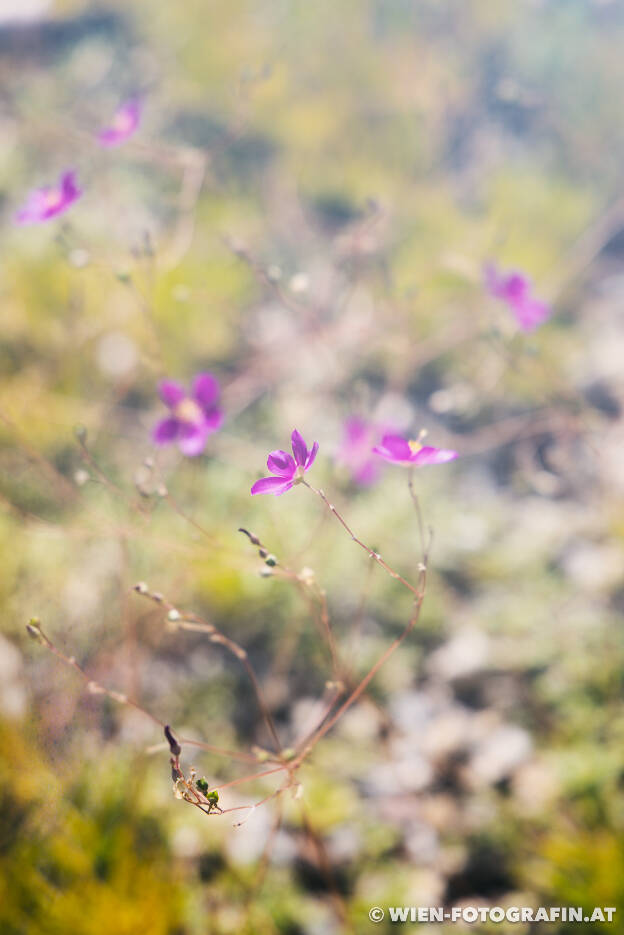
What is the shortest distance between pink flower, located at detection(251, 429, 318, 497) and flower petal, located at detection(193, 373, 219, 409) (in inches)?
20.5

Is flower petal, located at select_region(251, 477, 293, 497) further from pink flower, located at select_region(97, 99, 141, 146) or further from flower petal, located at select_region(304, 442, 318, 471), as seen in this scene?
pink flower, located at select_region(97, 99, 141, 146)

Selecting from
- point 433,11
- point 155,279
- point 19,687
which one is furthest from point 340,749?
point 433,11

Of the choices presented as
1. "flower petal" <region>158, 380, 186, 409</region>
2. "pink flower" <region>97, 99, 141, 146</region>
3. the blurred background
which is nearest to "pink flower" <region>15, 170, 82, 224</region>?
"pink flower" <region>97, 99, 141, 146</region>

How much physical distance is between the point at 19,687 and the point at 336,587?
101 cm

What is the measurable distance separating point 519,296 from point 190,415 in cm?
85

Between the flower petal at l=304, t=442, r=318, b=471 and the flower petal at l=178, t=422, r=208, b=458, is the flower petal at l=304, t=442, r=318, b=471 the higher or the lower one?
the higher one

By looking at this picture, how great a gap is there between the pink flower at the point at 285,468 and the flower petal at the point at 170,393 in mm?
494

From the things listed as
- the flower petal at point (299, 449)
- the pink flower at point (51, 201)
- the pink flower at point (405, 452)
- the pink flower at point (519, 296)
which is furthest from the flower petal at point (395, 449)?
the pink flower at point (51, 201)

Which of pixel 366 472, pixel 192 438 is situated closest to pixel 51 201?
pixel 192 438

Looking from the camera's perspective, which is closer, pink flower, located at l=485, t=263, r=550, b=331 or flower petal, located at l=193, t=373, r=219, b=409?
flower petal, located at l=193, t=373, r=219, b=409

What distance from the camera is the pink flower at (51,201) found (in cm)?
132

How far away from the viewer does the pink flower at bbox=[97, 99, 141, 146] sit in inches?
58.7

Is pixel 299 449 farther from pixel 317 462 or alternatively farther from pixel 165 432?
pixel 317 462

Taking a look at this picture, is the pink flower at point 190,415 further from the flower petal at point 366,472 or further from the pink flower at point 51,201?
the flower petal at point 366,472
